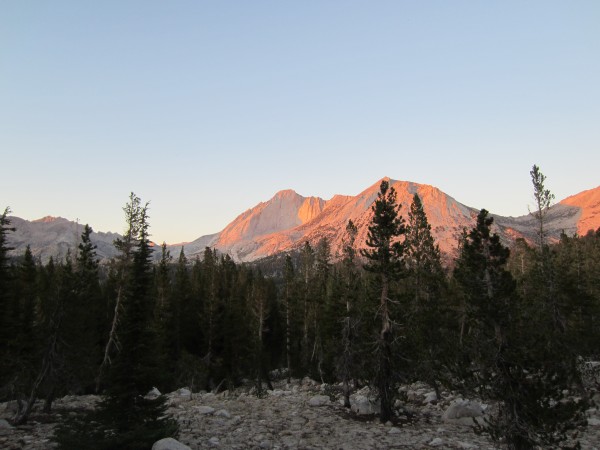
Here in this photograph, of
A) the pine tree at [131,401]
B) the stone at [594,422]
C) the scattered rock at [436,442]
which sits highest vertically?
the pine tree at [131,401]

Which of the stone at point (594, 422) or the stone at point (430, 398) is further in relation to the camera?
the stone at point (430, 398)

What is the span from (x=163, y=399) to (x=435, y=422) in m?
16.1

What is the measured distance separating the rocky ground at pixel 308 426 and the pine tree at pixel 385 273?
1.71 metres

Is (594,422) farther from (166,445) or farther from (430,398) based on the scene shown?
(166,445)

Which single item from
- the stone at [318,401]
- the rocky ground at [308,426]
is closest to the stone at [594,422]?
the rocky ground at [308,426]

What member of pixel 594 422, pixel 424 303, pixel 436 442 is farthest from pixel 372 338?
pixel 424 303

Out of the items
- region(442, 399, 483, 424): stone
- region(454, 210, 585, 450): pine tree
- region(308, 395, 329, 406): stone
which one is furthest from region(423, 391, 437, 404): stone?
region(454, 210, 585, 450): pine tree

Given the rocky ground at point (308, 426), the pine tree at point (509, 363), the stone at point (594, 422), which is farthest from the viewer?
the stone at point (594, 422)

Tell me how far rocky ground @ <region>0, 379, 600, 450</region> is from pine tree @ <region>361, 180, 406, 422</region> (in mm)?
1709

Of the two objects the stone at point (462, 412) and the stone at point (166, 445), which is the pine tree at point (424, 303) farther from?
the stone at point (166, 445)

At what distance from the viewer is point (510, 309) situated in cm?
1379

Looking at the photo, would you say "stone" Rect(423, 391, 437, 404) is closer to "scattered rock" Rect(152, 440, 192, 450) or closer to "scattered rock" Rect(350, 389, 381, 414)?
"scattered rock" Rect(350, 389, 381, 414)

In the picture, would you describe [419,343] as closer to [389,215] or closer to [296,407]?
[296,407]

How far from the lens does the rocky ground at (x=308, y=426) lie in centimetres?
1767
